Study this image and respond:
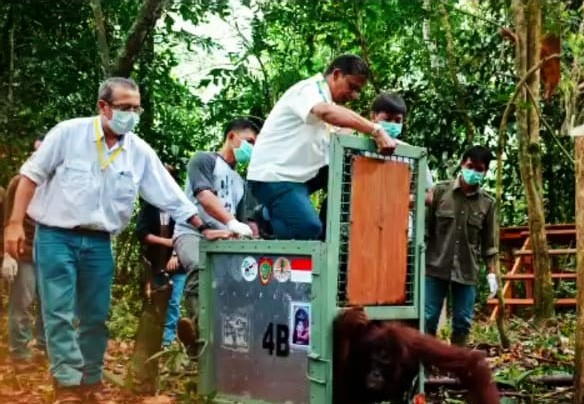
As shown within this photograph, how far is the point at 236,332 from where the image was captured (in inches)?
201

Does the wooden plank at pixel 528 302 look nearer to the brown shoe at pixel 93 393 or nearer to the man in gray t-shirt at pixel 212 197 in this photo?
the man in gray t-shirt at pixel 212 197

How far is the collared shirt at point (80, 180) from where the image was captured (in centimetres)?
463

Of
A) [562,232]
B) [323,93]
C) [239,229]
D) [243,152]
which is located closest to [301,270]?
[239,229]

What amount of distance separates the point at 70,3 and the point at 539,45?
5411mm

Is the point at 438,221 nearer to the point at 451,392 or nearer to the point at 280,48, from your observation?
the point at 451,392

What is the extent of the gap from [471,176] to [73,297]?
3.41 metres

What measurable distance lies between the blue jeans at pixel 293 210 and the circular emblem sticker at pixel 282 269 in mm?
337

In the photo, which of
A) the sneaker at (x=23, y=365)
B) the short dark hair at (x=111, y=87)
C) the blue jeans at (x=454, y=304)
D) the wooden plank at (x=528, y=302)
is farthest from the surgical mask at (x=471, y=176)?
the wooden plank at (x=528, y=302)

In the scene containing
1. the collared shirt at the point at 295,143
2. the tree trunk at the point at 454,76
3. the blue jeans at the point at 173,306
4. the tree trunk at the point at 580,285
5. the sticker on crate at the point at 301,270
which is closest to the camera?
the sticker on crate at the point at 301,270

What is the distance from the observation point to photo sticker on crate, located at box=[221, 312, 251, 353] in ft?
16.5

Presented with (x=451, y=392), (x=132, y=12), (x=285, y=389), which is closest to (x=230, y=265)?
(x=285, y=389)

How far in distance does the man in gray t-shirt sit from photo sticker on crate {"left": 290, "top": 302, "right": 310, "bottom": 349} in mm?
813

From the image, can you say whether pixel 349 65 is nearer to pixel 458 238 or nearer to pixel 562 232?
pixel 458 238

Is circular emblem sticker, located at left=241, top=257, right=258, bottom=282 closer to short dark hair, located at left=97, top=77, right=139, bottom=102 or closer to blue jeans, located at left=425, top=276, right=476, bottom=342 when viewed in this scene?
short dark hair, located at left=97, top=77, right=139, bottom=102
